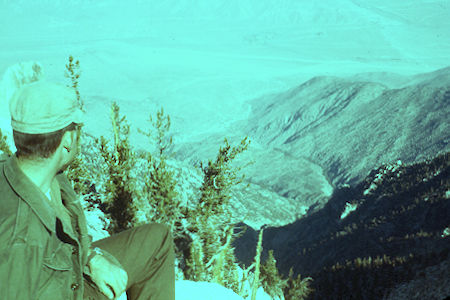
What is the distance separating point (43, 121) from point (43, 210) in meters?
0.44

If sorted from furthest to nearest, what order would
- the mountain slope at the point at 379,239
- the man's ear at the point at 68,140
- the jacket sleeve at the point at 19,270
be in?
the mountain slope at the point at 379,239
the man's ear at the point at 68,140
the jacket sleeve at the point at 19,270

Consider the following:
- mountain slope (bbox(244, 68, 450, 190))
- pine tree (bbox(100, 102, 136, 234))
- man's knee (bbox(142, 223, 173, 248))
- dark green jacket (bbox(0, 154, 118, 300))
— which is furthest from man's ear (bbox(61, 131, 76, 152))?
mountain slope (bbox(244, 68, 450, 190))

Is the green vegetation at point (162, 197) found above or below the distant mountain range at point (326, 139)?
above

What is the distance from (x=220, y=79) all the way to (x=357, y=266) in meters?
164

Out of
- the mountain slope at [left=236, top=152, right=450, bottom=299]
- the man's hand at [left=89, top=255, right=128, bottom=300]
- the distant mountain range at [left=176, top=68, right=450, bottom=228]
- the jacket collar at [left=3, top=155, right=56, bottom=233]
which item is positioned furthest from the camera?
the distant mountain range at [left=176, top=68, right=450, bottom=228]

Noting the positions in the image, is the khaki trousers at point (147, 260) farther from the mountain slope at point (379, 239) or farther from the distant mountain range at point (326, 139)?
the distant mountain range at point (326, 139)

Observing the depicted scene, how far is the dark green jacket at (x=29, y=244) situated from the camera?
1.80m

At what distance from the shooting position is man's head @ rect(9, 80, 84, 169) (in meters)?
2.03

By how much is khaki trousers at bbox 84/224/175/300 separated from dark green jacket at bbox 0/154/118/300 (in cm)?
76

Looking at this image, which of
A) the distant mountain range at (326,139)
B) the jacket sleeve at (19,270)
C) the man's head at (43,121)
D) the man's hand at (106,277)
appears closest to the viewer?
the jacket sleeve at (19,270)

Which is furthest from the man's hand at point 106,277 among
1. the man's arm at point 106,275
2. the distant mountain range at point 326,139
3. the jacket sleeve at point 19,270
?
the distant mountain range at point 326,139

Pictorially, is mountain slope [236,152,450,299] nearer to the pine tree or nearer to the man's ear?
the pine tree

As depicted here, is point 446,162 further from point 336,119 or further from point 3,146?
point 336,119

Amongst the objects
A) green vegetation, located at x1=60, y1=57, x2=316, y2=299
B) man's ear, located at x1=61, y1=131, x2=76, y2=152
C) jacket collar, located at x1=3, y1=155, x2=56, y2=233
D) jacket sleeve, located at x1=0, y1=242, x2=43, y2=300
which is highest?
man's ear, located at x1=61, y1=131, x2=76, y2=152
